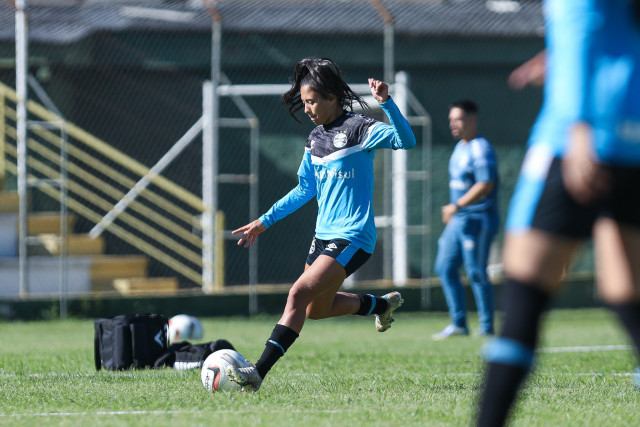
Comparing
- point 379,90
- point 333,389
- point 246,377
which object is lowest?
point 333,389

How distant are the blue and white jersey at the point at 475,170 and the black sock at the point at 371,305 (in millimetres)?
3670

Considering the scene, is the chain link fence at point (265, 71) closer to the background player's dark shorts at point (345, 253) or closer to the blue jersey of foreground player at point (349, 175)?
the blue jersey of foreground player at point (349, 175)

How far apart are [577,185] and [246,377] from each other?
10.7 ft

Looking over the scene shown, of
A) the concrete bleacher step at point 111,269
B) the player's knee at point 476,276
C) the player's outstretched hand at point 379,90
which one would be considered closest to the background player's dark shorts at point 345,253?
the player's outstretched hand at point 379,90

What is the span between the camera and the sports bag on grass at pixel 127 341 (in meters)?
7.45

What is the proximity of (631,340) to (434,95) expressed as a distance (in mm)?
14354

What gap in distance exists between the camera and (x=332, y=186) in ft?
21.0

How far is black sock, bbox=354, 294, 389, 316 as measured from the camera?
709 centimetres

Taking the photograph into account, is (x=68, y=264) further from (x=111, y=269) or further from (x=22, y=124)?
(x=22, y=124)

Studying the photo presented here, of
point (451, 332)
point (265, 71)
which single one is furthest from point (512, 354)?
point (265, 71)

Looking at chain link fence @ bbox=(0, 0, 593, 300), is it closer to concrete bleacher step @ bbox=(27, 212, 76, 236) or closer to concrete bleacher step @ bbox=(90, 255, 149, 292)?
concrete bleacher step @ bbox=(90, 255, 149, 292)

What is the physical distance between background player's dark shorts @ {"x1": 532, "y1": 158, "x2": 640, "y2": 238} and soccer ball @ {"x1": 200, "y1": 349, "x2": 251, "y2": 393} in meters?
3.07

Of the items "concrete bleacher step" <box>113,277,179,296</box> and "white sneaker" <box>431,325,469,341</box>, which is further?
"concrete bleacher step" <box>113,277,179,296</box>

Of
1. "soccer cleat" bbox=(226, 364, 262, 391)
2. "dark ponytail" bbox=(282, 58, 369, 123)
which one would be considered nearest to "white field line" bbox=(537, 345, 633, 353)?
"dark ponytail" bbox=(282, 58, 369, 123)
